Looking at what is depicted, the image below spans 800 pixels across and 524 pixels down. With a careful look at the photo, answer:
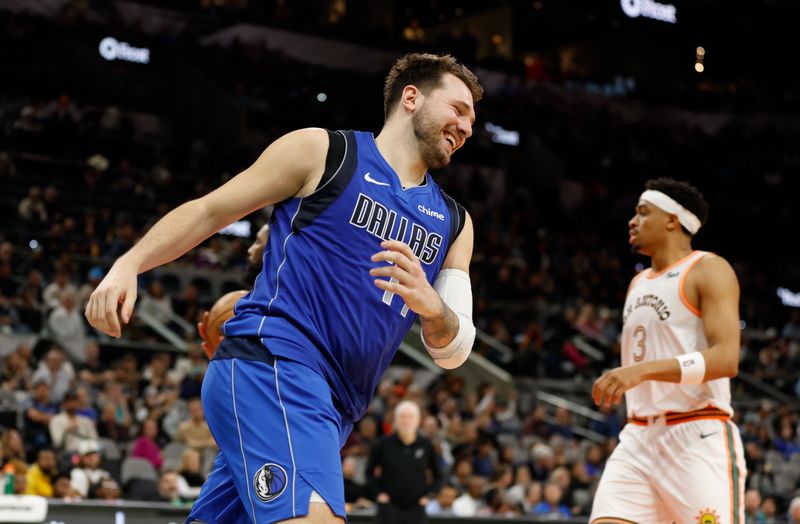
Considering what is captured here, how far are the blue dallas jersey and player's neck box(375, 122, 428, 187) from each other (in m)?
0.08

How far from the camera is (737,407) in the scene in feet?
65.8

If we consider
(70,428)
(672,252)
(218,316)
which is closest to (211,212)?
(218,316)

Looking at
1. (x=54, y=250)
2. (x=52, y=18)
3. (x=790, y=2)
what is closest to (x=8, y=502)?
(x=54, y=250)

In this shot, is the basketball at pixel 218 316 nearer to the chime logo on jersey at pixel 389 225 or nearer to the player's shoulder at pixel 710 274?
the chime logo on jersey at pixel 389 225

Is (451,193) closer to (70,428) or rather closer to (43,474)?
(70,428)

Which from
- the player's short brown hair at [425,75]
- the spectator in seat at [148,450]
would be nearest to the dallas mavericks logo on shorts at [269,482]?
the player's short brown hair at [425,75]

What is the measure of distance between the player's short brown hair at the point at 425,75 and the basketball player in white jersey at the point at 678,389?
1.73 m

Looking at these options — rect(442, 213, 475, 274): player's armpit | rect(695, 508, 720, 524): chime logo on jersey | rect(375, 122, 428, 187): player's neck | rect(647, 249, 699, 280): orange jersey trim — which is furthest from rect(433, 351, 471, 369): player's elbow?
rect(647, 249, 699, 280): orange jersey trim

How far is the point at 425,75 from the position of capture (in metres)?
4.00

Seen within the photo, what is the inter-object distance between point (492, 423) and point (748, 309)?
1118cm

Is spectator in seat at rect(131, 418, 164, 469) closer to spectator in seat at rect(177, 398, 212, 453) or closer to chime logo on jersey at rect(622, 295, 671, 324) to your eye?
spectator in seat at rect(177, 398, 212, 453)

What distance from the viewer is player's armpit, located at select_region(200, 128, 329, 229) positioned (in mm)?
3520

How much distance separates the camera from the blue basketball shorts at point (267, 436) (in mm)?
3318

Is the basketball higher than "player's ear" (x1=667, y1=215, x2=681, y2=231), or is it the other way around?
"player's ear" (x1=667, y1=215, x2=681, y2=231)
